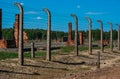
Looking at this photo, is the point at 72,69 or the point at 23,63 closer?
the point at 23,63

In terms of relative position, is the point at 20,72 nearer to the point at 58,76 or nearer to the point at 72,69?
the point at 58,76

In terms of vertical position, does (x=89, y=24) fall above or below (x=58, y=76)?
above

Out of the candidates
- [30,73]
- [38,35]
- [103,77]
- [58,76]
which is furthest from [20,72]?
[38,35]

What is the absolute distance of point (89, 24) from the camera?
3106 centimetres

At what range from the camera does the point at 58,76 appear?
1656 centimetres

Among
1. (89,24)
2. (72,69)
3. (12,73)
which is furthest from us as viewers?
(89,24)

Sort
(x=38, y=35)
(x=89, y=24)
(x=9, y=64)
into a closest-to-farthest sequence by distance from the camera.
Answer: (x=9, y=64) < (x=89, y=24) < (x=38, y=35)

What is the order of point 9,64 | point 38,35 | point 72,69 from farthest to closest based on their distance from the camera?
point 38,35 < point 72,69 < point 9,64

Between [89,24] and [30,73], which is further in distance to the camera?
[89,24]

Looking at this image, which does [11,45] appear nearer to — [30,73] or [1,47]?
[1,47]

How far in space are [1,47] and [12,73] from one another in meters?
16.6

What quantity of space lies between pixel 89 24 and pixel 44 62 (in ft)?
36.7

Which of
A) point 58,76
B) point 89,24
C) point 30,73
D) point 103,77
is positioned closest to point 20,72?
point 30,73

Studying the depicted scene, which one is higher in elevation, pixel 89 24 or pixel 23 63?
pixel 89 24
